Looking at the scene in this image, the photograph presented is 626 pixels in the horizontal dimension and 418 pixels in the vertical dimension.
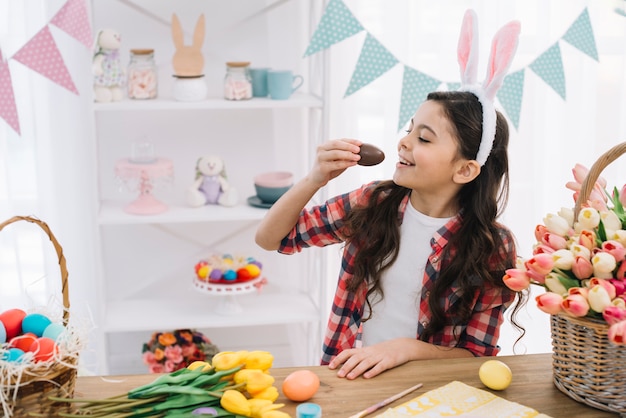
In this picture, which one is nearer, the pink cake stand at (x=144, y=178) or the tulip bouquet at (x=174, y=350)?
the pink cake stand at (x=144, y=178)

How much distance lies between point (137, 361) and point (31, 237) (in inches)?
27.2

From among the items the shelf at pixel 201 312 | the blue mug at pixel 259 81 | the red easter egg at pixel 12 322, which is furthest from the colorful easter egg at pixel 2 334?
the blue mug at pixel 259 81

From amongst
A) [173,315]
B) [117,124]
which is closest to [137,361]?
[173,315]

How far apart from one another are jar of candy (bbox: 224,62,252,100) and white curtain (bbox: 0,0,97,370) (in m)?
0.44

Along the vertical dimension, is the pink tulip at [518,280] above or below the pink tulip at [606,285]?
below

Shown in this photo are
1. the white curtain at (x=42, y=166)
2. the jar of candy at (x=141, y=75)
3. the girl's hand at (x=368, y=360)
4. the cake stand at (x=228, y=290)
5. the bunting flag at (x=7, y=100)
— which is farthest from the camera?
the cake stand at (x=228, y=290)

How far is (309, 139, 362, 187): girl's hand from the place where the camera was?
60.8 inches

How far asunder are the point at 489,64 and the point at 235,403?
2.84ft

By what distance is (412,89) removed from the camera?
250cm

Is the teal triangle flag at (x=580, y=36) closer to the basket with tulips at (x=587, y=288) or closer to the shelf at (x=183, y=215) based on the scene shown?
the shelf at (x=183, y=215)

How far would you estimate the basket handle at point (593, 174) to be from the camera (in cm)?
120

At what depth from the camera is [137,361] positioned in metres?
2.89

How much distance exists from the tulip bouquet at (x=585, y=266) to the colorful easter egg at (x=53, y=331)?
66 centimetres

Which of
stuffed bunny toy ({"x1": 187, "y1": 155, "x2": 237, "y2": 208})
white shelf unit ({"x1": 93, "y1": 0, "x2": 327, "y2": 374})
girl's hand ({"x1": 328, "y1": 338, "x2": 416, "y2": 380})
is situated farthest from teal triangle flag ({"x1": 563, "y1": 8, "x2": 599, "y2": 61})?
girl's hand ({"x1": 328, "y1": 338, "x2": 416, "y2": 380})
